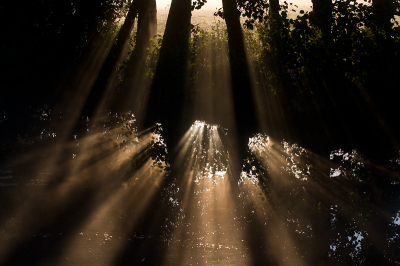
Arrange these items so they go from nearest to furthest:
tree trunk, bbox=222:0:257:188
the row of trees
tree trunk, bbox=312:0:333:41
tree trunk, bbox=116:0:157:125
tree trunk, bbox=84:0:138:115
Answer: the row of trees → tree trunk, bbox=312:0:333:41 → tree trunk, bbox=222:0:257:188 → tree trunk, bbox=116:0:157:125 → tree trunk, bbox=84:0:138:115

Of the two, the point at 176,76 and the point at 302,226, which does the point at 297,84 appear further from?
the point at 302,226

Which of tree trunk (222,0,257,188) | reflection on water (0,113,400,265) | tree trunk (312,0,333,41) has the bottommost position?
reflection on water (0,113,400,265)

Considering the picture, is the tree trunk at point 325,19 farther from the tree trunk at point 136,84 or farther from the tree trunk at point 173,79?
the tree trunk at point 136,84

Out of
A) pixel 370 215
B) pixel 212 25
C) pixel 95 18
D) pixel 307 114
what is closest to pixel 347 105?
pixel 307 114

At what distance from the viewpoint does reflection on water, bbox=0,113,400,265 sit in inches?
298

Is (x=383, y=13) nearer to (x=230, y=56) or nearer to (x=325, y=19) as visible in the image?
(x=325, y=19)

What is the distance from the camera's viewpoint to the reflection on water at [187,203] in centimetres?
756

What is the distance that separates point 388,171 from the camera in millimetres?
7621

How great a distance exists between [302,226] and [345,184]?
1815 mm

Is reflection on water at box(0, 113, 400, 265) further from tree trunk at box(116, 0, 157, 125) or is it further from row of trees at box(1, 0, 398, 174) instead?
row of trees at box(1, 0, 398, 174)

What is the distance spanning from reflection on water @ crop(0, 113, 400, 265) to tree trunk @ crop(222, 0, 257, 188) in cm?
63

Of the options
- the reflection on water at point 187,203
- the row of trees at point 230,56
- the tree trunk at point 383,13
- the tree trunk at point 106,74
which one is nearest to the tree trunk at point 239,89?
the row of trees at point 230,56

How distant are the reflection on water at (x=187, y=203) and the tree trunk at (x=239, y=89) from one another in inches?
25.0

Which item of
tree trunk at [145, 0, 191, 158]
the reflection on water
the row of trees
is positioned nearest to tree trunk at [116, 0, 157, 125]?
the row of trees
